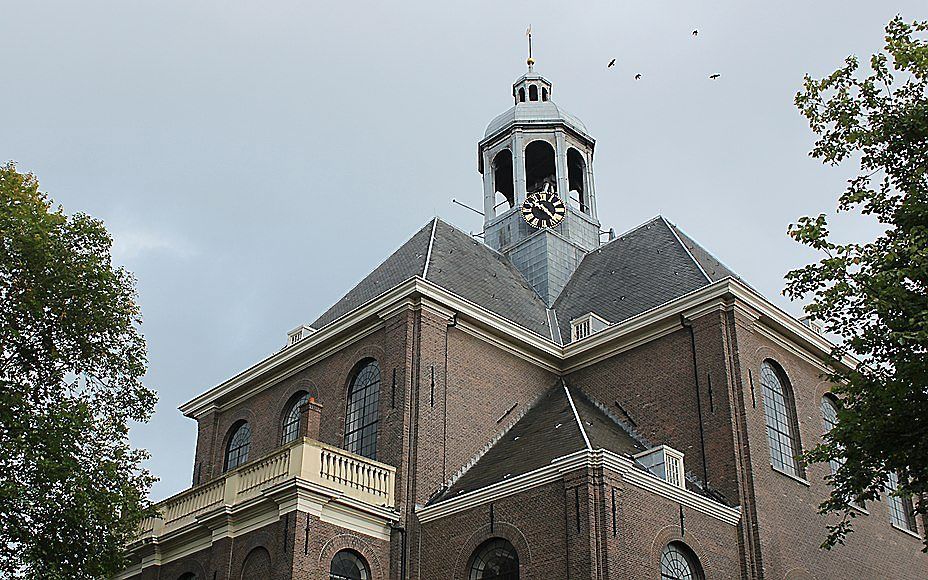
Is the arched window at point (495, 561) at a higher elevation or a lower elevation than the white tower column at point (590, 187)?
lower

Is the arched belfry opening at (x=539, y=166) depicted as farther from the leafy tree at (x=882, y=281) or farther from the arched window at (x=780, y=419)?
the leafy tree at (x=882, y=281)

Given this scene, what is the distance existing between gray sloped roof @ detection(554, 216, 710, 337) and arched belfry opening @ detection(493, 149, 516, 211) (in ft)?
18.3

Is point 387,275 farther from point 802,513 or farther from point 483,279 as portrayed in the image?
point 802,513

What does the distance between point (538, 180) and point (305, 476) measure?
62.0 feet

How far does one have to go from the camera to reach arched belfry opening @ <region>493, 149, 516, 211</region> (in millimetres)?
34562

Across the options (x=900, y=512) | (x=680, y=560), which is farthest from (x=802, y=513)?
(x=900, y=512)

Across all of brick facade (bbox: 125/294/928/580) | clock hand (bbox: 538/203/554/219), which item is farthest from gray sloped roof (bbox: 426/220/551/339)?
clock hand (bbox: 538/203/554/219)

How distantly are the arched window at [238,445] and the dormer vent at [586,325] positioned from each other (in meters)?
9.36

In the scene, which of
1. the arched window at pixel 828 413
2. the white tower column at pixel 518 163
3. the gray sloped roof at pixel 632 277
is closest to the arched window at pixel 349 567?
the gray sloped roof at pixel 632 277

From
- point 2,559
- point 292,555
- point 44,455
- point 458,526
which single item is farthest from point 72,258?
point 458,526

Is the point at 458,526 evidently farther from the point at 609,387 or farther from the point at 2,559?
the point at 2,559

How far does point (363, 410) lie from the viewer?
23.9m

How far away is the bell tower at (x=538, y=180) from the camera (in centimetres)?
3052

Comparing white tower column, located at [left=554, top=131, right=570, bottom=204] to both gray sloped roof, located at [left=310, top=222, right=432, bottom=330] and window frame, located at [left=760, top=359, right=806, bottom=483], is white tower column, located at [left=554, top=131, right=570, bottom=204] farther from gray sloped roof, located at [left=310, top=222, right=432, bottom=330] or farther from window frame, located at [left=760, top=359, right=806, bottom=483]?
window frame, located at [left=760, top=359, right=806, bottom=483]
